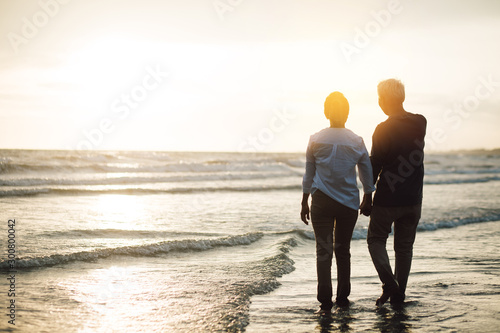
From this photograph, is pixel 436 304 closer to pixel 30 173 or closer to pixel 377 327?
pixel 377 327

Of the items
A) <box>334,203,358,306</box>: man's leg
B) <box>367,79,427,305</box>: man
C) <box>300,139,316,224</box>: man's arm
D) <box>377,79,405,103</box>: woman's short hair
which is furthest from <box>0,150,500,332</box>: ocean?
<box>377,79,405,103</box>: woman's short hair

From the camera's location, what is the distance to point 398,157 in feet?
14.9

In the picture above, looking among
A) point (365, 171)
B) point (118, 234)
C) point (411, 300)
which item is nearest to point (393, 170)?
point (365, 171)

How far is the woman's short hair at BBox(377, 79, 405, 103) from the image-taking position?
4586mm

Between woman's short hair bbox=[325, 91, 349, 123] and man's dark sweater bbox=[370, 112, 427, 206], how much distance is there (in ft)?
1.25

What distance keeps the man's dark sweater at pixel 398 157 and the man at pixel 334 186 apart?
20 cm

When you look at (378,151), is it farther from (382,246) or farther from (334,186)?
(382,246)

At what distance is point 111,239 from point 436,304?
5.33m

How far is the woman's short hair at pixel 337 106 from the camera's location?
4.44 metres

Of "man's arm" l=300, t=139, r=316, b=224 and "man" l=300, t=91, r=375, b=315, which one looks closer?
"man" l=300, t=91, r=375, b=315

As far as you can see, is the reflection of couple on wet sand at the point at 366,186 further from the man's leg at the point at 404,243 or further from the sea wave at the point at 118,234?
the sea wave at the point at 118,234

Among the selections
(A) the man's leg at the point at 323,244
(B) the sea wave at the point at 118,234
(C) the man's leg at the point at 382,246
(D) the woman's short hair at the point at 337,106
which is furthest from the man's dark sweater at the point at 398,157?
(B) the sea wave at the point at 118,234

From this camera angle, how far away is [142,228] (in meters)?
9.36

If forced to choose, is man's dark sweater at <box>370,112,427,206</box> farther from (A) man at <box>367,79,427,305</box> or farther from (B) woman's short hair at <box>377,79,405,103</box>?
(B) woman's short hair at <box>377,79,405,103</box>
